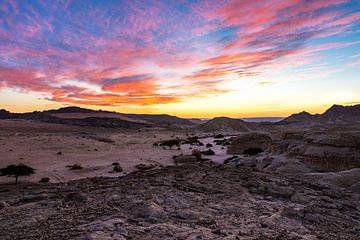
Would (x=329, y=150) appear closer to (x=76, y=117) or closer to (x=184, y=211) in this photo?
(x=184, y=211)

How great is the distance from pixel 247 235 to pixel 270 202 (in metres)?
3.47

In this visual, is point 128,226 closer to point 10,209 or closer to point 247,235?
point 247,235

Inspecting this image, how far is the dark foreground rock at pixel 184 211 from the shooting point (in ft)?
21.7

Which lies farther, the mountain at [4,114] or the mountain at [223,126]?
the mountain at [4,114]

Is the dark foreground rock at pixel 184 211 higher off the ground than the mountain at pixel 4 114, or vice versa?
the mountain at pixel 4 114

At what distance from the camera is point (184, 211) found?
26.5ft

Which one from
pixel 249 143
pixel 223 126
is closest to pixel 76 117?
pixel 223 126

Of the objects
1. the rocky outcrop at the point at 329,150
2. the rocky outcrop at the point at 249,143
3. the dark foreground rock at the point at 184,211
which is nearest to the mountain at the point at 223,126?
the rocky outcrop at the point at 249,143

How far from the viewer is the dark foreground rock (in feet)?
21.7

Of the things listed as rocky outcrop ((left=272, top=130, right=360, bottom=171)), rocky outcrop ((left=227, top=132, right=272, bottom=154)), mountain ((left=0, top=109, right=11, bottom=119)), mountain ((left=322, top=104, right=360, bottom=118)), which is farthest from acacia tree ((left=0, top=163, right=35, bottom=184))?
mountain ((left=0, top=109, right=11, bottom=119))

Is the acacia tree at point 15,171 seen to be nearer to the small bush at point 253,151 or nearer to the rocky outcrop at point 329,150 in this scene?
the rocky outcrop at point 329,150

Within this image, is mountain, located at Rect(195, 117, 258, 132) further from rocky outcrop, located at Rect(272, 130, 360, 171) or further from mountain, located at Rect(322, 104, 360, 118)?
rocky outcrop, located at Rect(272, 130, 360, 171)

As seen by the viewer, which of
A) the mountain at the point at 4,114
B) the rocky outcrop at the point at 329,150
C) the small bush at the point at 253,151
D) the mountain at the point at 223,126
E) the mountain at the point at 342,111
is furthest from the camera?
the mountain at the point at 4,114

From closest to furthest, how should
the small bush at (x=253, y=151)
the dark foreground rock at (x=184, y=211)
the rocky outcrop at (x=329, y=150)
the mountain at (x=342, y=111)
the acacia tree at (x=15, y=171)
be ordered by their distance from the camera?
the dark foreground rock at (x=184, y=211) → the rocky outcrop at (x=329, y=150) → the acacia tree at (x=15, y=171) → the small bush at (x=253, y=151) → the mountain at (x=342, y=111)
